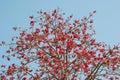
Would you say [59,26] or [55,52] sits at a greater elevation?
[59,26]

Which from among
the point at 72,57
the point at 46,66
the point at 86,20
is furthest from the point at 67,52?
the point at 86,20

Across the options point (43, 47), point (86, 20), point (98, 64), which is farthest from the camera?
point (86, 20)

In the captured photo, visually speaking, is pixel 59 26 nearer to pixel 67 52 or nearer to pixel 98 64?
pixel 67 52

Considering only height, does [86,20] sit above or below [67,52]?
above

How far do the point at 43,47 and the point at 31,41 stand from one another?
0.76m

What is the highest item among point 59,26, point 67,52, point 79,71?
point 59,26

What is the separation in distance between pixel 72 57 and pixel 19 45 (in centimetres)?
289

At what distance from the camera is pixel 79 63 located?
1455cm

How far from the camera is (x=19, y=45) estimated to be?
15.7 m

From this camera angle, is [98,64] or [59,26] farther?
[59,26]

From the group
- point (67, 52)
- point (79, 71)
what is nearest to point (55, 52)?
point (67, 52)

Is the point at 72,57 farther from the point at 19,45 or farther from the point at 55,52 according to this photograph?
the point at 19,45

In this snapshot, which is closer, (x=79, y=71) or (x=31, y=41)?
(x=79, y=71)

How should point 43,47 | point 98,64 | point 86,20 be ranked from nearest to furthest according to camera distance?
point 98,64, point 43,47, point 86,20
